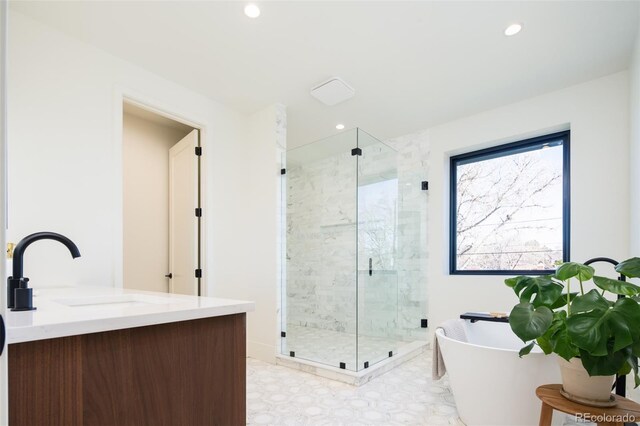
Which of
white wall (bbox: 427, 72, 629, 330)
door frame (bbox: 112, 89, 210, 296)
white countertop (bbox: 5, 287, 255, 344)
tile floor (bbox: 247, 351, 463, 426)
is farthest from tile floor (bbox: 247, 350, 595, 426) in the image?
white countertop (bbox: 5, 287, 255, 344)

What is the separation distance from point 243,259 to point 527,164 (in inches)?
126

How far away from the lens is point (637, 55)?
2367 millimetres

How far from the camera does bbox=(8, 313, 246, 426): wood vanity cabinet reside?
2.49 feet

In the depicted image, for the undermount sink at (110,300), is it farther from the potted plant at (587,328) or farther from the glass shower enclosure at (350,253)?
the glass shower enclosure at (350,253)

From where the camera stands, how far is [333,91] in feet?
10.4

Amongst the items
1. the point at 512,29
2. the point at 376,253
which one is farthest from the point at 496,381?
the point at 512,29

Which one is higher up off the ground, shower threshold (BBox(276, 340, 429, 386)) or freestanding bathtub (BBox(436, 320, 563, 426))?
freestanding bathtub (BBox(436, 320, 563, 426))

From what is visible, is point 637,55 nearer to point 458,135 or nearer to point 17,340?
point 458,135

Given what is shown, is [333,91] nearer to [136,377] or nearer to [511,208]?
[511,208]

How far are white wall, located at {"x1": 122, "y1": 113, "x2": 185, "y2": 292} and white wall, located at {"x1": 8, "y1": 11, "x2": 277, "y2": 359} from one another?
3.37 ft

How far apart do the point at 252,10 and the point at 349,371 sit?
2784mm

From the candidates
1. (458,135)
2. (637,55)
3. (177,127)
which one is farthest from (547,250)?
(177,127)

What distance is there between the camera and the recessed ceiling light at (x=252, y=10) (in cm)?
216

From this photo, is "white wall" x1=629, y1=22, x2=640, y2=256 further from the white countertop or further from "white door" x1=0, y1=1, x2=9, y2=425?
"white door" x1=0, y1=1, x2=9, y2=425
